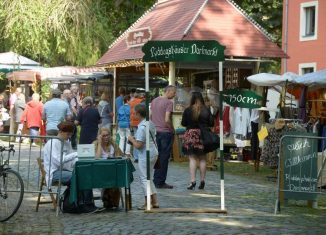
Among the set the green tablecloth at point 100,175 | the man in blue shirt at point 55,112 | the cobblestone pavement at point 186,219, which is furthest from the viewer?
the man in blue shirt at point 55,112

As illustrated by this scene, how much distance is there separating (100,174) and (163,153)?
3.99 meters

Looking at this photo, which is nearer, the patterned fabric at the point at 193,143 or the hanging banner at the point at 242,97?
the hanging banner at the point at 242,97

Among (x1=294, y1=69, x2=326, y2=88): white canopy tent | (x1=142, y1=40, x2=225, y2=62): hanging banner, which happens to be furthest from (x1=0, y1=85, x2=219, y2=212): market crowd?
(x1=294, y1=69, x2=326, y2=88): white canopy tent

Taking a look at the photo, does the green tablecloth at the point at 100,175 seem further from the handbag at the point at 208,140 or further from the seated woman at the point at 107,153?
the handbag at the point at 208,140

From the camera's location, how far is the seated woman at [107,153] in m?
13.4

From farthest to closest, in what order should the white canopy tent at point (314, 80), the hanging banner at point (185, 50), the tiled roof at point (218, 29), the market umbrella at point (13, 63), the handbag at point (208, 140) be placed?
the market umbrella at point (13, 63) → the tiled roof at point (218, 29) → the white canopy tent at point (314, 80) → the handbag at point (208, 140) → the hanging banner at point (185, 50)

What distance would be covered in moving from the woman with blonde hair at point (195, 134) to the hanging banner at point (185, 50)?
11.8 feet

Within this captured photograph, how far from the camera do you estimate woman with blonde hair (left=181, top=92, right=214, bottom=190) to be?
16328 millimetres

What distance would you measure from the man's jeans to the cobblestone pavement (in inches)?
29.7

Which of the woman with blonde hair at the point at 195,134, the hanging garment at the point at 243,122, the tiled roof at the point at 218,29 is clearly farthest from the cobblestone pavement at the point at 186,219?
the tiled roof at the point at 218,29

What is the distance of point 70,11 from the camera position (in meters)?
37.8

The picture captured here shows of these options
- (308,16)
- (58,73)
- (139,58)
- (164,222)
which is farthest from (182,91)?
(308,16)

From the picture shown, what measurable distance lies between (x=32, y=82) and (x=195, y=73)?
11.7 metres

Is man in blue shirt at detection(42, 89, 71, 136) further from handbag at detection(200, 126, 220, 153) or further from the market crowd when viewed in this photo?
handbag at detection(200, 126, 220, 153)
